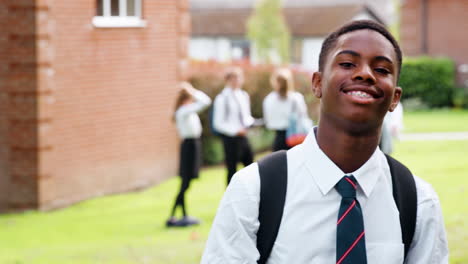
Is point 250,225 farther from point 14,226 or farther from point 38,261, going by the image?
point 14,226

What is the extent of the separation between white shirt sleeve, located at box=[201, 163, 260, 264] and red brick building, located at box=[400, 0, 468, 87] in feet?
114

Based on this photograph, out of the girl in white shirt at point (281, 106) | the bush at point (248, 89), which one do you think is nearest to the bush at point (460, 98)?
the bush at point (248, 89)

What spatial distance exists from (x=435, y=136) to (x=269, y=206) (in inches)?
917

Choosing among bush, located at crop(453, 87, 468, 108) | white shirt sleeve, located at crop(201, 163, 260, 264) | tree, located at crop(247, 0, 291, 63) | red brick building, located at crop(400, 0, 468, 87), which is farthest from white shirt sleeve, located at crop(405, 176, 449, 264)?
tree, located at crop(247, 0, 291, 63)

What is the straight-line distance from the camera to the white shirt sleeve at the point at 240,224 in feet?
9.13

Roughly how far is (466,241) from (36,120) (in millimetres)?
6315

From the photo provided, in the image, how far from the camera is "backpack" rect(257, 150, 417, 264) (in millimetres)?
2811

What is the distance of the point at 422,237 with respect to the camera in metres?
2.91

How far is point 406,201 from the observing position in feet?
9.59

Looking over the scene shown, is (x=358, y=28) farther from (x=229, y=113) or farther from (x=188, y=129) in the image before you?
(x=229, y=113)

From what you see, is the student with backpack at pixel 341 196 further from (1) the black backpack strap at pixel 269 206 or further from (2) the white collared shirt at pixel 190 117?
(2) the white collared shirt at pixel 190 117

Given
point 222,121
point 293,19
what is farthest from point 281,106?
point 293,19

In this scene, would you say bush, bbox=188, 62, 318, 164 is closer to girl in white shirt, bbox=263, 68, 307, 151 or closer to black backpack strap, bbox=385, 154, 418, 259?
girl in white shirt, bbox=263, 68, 307, 151

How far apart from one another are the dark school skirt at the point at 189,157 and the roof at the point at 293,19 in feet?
165
